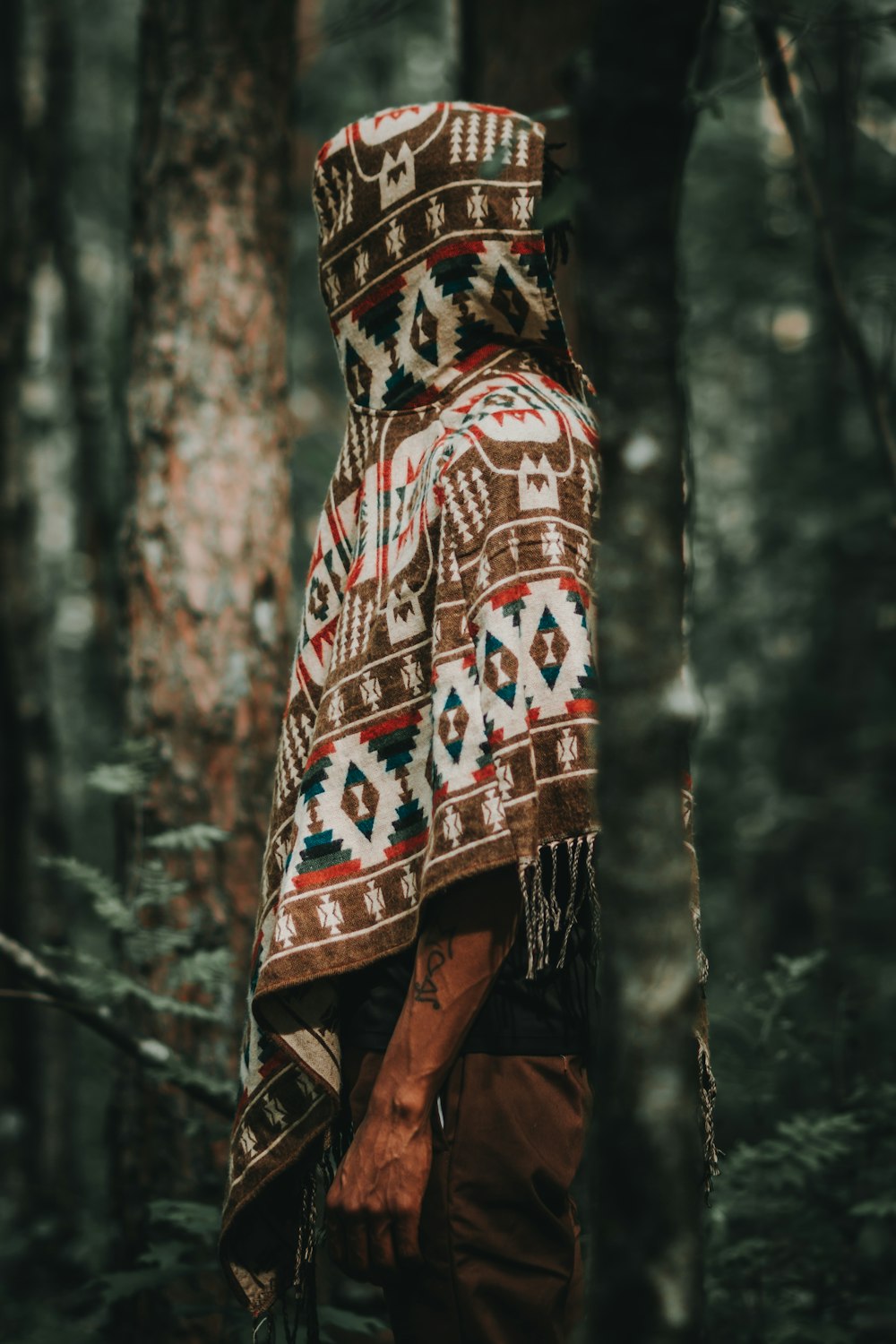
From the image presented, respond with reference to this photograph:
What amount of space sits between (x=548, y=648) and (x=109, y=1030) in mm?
2009

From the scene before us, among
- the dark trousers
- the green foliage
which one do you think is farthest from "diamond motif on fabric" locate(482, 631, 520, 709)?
the green foliage

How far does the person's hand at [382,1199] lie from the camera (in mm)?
1655

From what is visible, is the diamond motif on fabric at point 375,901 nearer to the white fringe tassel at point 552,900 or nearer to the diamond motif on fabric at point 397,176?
the white fringe tassel at point 552,900

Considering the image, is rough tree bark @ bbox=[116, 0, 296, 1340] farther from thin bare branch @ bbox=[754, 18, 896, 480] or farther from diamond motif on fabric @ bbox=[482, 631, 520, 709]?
diamond motif on fabric @ bbox=[482, 631, 520, 709]

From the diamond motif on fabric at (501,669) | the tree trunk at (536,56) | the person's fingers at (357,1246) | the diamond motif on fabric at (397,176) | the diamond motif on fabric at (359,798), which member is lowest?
the person's fingers at (357,1246)

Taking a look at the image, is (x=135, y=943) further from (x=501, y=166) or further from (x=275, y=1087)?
(x=501, y=166)

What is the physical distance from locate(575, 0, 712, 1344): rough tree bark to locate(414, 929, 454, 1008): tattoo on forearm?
1.15 feet

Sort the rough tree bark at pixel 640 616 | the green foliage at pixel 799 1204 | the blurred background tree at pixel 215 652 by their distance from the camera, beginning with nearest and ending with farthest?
the rough tree bark at pixel 640 616 < the green foliage at pixel 799 1204 < the blurred background tree at pixel 215 652

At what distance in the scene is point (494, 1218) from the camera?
5.90ft

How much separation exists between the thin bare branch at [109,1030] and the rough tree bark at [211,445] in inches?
17.2

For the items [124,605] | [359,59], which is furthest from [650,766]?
[359,59]

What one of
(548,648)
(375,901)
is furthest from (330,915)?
(548,648)

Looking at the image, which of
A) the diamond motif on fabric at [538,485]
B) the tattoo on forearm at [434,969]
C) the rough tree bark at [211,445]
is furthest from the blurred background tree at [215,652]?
the tattoo on forearm at [434,969]

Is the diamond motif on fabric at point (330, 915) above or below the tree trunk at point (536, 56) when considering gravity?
below
